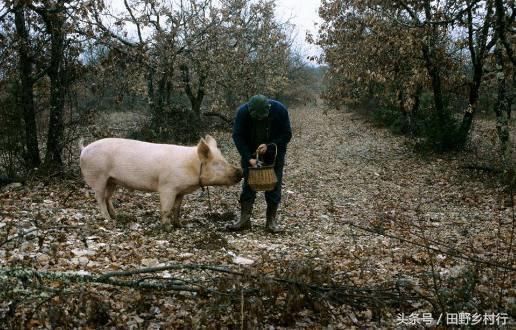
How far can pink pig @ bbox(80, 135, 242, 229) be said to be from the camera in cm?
712

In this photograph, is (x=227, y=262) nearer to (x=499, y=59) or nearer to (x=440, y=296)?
(x=440, y=296)

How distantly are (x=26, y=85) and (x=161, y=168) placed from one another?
16.4ft

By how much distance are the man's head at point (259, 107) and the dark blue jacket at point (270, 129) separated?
184mm

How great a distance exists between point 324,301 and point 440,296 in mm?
952

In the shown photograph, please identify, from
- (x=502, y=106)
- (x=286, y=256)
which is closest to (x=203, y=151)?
(x=286, y=256)

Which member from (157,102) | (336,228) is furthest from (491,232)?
(157,102)

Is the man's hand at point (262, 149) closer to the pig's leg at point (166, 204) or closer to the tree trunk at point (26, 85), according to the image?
the pig's leg at point (166, 204)

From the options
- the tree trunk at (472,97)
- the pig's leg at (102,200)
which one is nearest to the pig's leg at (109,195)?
the pig's leg at (102,200)

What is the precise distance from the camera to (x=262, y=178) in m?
6.88

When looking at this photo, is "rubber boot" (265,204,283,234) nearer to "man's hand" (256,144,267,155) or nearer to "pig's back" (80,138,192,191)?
"man's hand" (256,144,267,155)

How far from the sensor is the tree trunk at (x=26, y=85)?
1030 cm

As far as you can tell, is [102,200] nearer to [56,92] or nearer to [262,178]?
[262,178]

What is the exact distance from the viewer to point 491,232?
7816 millimetres

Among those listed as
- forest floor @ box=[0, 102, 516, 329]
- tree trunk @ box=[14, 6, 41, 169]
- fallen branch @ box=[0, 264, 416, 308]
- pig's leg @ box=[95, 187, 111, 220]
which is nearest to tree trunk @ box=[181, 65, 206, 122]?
forest floor @ box=[0, 102, 516, 329]
